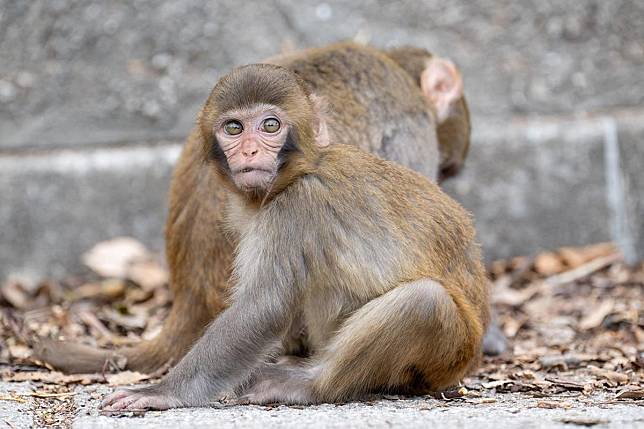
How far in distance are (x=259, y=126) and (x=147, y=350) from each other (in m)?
1.65

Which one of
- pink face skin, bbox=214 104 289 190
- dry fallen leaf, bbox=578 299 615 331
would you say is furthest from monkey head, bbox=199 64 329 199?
dry fallen leaf, bbox=578 299 615 331

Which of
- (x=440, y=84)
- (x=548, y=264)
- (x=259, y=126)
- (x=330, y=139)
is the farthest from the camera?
(x=548, y=264)

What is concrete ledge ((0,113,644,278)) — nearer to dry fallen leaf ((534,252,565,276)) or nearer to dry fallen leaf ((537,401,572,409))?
dry fallen leaf ((534,252,565,276))

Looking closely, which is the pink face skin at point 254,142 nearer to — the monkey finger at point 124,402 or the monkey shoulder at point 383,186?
the monkey shoulder at point 383,186

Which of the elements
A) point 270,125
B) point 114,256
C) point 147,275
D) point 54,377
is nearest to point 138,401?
point 54,377

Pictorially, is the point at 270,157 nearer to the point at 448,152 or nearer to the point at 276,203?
the point at 276,203

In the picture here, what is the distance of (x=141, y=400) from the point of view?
14.2ft

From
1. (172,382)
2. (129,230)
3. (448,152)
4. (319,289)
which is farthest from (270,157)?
(129,230)

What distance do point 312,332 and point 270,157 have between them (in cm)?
82

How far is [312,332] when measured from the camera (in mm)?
4836

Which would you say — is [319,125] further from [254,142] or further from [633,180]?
[633,180]

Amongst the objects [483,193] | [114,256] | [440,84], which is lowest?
[114,256]

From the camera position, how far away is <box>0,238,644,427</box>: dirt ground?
14.6ft

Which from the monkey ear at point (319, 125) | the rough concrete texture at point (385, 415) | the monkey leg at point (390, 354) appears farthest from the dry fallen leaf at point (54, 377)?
the monkey ear at point (319, 125)
